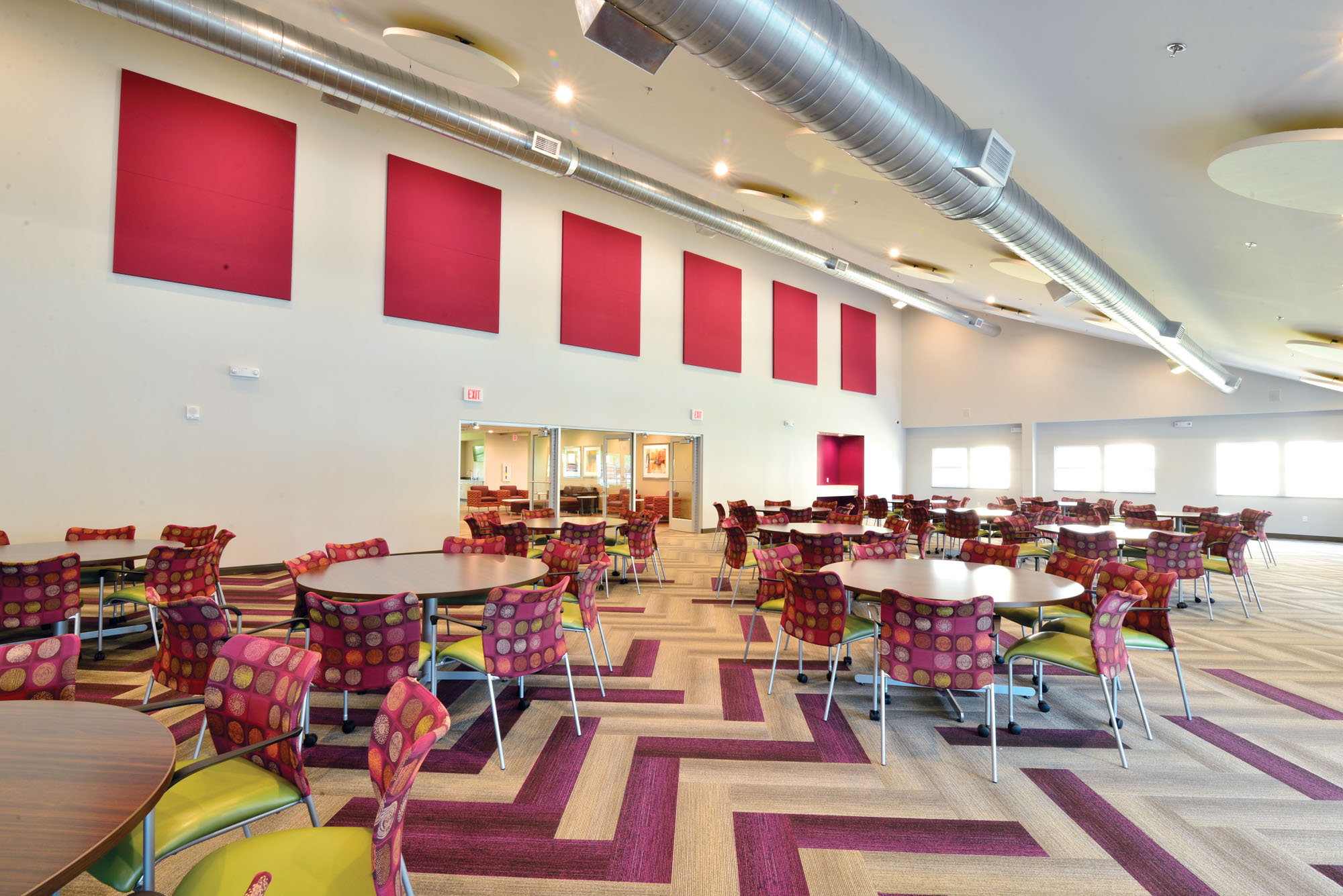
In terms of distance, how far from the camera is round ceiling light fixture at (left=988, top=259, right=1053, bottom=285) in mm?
7367

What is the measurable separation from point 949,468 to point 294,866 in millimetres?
18128

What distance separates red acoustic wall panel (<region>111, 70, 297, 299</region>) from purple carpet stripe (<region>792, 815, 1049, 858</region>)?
8442mm

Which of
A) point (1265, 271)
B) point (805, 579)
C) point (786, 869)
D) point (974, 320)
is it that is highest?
point (974, 320)

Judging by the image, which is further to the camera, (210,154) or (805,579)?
(210,154)

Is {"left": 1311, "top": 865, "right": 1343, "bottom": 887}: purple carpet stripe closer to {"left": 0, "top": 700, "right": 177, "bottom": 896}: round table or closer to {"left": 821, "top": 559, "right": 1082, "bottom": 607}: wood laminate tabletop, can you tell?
{"left": 821, "top": 559, "right": 1082, "bottom": 607}: wood laminate tabletop

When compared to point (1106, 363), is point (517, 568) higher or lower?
lower

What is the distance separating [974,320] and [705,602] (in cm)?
1191

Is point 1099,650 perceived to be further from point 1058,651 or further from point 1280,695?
point 1280,695

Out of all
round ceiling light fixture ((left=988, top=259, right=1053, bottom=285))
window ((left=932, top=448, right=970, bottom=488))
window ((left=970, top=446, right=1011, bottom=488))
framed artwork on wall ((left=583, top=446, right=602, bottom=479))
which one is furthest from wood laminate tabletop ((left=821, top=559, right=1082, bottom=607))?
window ((left=932, top=448, right=970, bottom=488))

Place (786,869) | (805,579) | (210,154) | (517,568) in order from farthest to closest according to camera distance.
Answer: (210,154)
(517,568)
(805,579)
(786,869)

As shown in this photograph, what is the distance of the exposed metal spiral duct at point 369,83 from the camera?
524 cm

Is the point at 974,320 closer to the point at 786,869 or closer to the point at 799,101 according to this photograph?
the point at 799,101

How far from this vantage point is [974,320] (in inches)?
594

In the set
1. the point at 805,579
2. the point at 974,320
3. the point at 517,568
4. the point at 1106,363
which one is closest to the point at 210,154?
the point at 517,568
